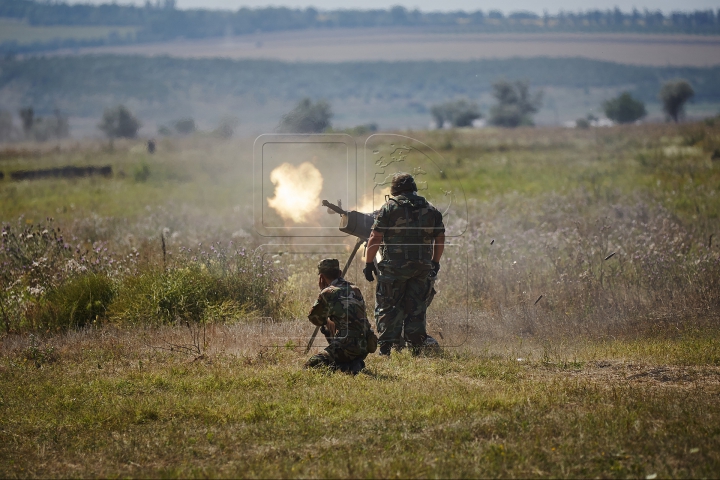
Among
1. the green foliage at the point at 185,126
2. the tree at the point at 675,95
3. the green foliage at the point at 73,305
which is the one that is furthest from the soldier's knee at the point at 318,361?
the tree at the point at 675,95

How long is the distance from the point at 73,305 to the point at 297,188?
12.2 feet

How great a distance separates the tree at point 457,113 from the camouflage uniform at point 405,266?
138 meters

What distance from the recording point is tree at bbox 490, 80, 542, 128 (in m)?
146

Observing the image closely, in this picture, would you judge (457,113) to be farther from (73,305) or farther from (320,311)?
(320,311)

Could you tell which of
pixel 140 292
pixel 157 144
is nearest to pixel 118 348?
pixel 140 292

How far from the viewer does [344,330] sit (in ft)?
30.2

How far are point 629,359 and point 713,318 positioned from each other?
2.46m

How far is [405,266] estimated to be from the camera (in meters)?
10.0

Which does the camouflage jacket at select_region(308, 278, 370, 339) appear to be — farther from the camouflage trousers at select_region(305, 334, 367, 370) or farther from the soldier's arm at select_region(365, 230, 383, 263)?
the soldier's arm at select_region(365, 230, 383, 263)

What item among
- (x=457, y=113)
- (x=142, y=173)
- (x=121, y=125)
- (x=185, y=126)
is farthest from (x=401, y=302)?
(x=457, y=113)

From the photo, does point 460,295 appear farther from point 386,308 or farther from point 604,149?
point 604,149

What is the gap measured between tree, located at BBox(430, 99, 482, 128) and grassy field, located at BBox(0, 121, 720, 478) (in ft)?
427

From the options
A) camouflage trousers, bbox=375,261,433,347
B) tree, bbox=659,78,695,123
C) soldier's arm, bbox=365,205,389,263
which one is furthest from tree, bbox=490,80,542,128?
soldier's arm, bbox=365,205,389,263

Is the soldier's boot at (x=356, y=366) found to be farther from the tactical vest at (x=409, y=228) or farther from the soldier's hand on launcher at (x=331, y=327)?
the tactical vest at (x=409, y=228)
